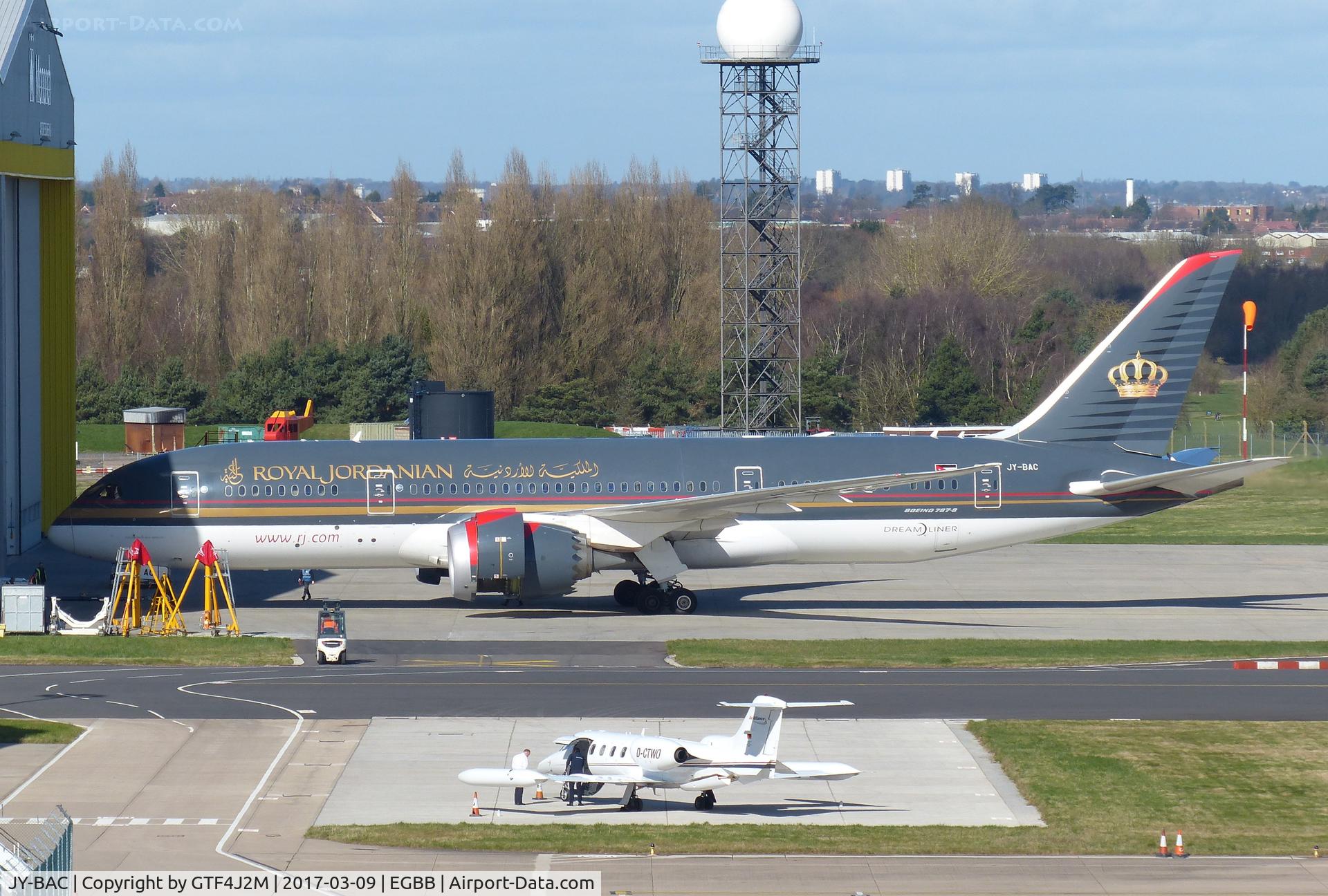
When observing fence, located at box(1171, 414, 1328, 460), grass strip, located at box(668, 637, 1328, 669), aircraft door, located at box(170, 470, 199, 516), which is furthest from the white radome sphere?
grass strip, located at box(668, 637, 1328, 669)

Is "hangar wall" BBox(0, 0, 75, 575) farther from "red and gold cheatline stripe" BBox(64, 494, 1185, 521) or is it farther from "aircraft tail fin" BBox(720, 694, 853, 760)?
"aircraft tail fin" BBox(720, 694, 853, 760)

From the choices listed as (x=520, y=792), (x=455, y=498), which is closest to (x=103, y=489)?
(x=455, y=498)

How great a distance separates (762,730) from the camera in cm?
2116

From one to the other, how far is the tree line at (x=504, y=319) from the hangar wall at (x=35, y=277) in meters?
45.3

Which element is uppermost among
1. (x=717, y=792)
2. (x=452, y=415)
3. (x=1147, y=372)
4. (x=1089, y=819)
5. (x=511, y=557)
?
(x=1147, y=372)

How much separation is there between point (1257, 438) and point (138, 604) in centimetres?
6034

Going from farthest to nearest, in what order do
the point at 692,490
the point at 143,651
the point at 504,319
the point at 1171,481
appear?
the point at 504,319
the point at 692,490
the point at 1171,481
the point at 143,651

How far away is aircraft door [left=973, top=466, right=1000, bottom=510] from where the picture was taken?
40.0 meters

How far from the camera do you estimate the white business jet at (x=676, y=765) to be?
2114cm

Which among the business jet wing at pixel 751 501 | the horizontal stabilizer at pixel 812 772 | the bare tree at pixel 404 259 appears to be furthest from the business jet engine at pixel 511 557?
the bare tree at pixel 404 259

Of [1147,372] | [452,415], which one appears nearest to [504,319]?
[452,415]

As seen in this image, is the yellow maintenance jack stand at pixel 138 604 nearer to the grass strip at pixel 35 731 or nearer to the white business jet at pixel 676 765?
the grass strip at pixel 35 731

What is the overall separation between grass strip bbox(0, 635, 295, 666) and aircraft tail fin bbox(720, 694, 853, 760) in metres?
14.7

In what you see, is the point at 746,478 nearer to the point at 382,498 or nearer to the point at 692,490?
the point at 692,490
